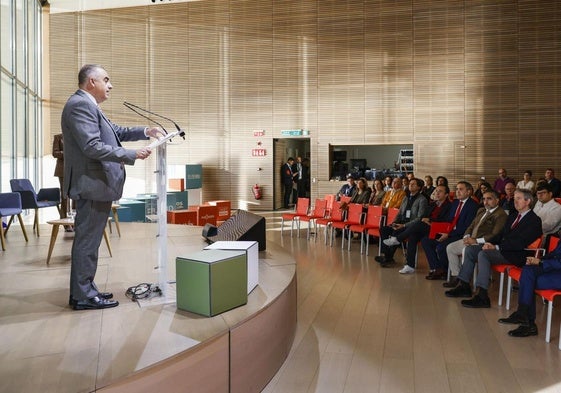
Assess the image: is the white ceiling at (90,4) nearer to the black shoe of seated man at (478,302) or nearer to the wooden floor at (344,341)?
the wooden floor at (344,341)

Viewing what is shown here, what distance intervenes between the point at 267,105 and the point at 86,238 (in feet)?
37.4

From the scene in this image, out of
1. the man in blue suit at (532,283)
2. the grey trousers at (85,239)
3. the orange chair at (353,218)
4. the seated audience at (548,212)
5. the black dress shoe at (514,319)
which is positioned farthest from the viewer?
the orange chair at (353,218)

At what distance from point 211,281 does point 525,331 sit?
8.66 ft

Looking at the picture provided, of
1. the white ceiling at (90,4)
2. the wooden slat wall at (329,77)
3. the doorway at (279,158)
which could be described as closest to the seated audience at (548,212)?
the wooden slat wall at (329,77)

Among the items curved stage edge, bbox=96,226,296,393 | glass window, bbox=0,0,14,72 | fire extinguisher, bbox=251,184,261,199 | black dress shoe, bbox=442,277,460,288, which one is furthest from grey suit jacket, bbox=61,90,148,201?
fire extinguisher, bbox=251,184,261,199

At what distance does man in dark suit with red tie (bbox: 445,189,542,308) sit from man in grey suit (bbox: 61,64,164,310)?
344 cm

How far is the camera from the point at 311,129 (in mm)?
13570

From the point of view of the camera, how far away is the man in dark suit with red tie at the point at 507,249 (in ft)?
14.6

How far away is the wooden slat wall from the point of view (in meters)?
12.2

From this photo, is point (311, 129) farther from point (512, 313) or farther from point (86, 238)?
point (86, 238)

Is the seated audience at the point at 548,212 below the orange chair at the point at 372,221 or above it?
above

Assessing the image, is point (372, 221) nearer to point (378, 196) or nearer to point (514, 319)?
point (378, 196)

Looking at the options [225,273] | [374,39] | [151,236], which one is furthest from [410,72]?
[225,273]

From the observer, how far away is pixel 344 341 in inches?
146
